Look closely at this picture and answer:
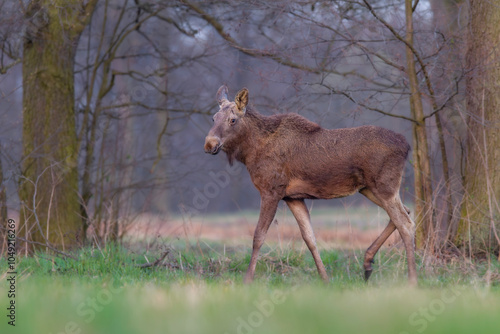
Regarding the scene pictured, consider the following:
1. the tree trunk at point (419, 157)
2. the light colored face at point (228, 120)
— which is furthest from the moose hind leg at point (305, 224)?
the tree trunk at point (419, 157)

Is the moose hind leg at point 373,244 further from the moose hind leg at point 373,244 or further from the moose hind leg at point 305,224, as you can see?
the moose hind leg at point 305,224

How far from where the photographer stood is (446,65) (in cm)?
927

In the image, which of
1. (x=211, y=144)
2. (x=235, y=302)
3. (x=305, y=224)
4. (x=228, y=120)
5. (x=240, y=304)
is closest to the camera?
(x=240, y=304)

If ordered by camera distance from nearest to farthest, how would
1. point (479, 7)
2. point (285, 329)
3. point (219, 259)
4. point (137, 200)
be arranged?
point (285, 329), point (219, 259), point (479, 7), point (137, 200)

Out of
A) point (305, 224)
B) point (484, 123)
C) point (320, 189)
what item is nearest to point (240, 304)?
point (320, 189)

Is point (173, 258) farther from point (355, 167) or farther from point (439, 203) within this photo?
point (439, 203)

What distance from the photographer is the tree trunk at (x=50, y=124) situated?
11.2m

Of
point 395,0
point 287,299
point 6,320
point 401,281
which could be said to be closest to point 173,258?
point 401,281

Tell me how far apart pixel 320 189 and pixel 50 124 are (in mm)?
5817

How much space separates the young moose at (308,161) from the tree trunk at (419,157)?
1.88 meters

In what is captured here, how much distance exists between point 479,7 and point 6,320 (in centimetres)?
832

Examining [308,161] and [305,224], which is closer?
[308,161]

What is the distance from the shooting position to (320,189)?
793 centimetres

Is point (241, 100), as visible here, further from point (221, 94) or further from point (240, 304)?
point (240, 304)
